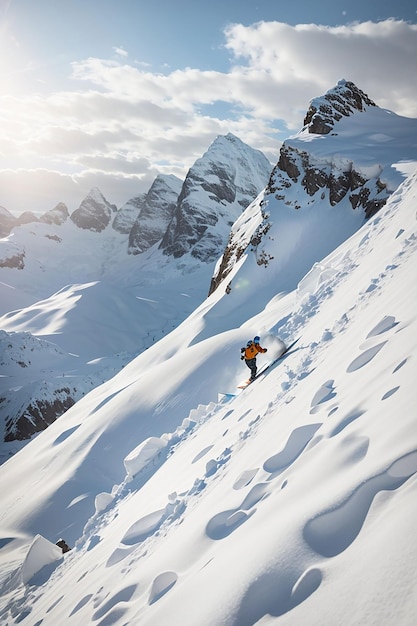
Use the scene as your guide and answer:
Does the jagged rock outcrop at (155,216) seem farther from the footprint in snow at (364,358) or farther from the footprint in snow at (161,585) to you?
the footprint in snow at (161,585)

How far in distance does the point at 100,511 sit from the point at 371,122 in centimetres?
3653

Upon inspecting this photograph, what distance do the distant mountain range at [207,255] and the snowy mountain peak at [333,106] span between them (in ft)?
0.35

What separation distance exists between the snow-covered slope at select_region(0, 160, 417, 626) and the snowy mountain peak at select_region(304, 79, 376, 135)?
22.3 m

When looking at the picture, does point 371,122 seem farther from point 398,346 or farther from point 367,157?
point 398,346

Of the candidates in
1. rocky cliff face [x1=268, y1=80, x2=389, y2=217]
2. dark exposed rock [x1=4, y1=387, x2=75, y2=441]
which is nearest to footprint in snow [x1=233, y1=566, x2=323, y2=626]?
rocky cliff face [x1=268, y1=80, x2=389, y2=217]

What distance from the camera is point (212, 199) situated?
469 ft

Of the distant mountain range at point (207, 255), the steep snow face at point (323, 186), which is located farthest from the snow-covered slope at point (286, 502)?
the distant mountain range at point (207, 255)

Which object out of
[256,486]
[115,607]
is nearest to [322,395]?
[256,486]

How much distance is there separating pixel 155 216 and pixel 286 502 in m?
180

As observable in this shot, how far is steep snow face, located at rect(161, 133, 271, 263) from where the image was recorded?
12862 centimetres

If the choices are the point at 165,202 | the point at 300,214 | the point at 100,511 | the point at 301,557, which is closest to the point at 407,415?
the point at 301,557

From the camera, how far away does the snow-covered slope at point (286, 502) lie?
2420 millimetres

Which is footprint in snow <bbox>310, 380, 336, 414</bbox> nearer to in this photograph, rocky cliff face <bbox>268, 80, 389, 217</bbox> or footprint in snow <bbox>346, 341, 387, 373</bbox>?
footprint in snow <bbox>346, 341, 387, 373</bbox>

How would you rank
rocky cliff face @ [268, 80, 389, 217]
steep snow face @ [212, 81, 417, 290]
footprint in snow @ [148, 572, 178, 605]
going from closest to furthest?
→ footprint in snow @ [148, 572, 178, 605]
rocky cliff face @ [268, 80, 389, 217]
steep snow face @ [212, 81, 417, 290]
